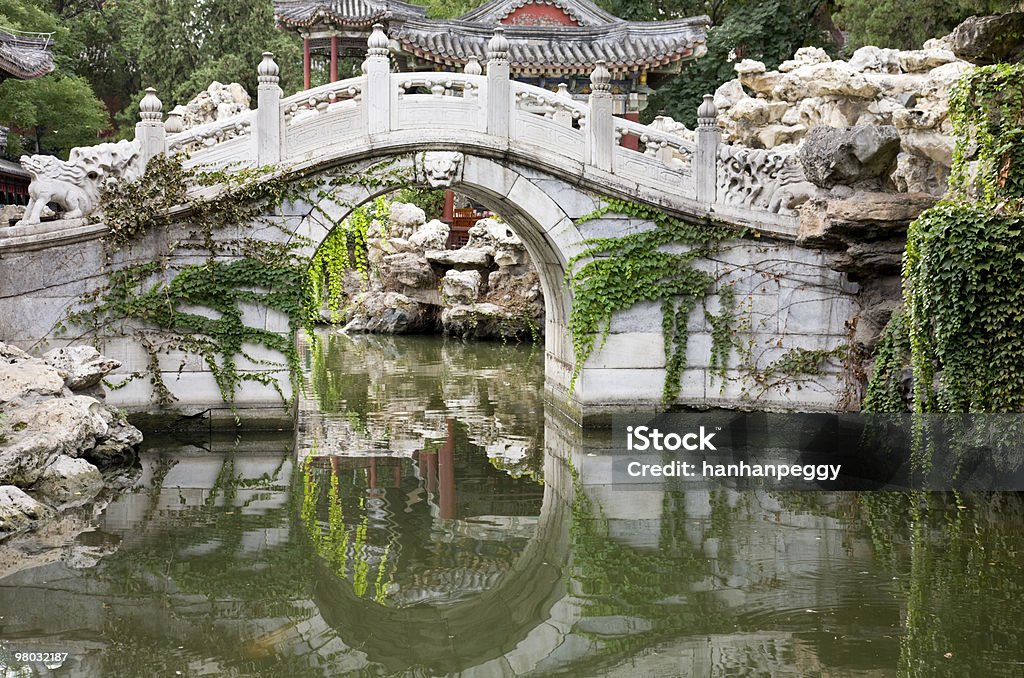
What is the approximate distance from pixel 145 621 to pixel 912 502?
18.5ft

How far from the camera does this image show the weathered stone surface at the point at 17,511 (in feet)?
24.8

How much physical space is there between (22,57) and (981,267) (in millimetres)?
17343

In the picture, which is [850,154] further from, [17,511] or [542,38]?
[542,38]

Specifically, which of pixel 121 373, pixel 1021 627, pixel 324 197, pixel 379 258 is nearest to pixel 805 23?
pixel 379 258

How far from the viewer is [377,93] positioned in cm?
1114

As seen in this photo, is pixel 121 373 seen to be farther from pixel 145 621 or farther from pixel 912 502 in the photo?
pixel 912 502

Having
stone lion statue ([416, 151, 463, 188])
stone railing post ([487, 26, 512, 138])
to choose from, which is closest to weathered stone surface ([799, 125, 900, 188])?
stone railing post ([487, 26, 512, 138])

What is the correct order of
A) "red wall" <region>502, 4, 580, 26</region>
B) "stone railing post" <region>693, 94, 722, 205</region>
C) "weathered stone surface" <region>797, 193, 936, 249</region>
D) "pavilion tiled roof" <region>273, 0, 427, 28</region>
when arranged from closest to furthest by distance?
"weathered stone surface" <region>797, 193, 936, 249</region> → "stone railing post" <region>693, 94, 722, 205</region> → "pavilion tiled roof" <region>273, 0, 427, 28</region> → "red wall" <region>502, 4, 580, 26</region>

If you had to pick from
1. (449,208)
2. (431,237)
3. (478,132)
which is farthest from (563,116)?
(449,208)

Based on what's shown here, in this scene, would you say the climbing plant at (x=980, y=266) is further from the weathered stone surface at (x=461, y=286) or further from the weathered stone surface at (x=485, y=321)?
the weathered stone surface at (x=461, y=286)

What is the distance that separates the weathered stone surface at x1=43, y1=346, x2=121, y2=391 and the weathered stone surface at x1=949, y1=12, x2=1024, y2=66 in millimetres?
7921

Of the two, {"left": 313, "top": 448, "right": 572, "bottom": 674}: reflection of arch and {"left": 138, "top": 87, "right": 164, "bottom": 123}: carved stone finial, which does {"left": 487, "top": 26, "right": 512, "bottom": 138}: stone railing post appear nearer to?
{"left": 138, "top": 87, "right": 164, "bottom": 123}: carved stone finial

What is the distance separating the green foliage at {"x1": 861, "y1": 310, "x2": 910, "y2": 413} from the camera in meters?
9.84
